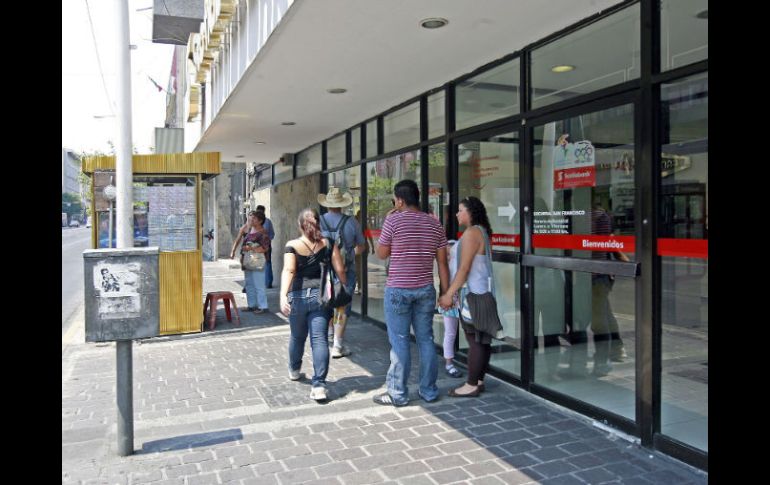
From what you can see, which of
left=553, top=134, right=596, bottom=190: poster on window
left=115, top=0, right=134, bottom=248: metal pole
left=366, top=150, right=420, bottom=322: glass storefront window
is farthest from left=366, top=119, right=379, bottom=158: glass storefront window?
left=553, top=134, right=596, bottom=190: poster on window

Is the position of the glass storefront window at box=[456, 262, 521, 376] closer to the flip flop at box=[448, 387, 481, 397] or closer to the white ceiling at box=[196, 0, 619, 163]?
the flip flop at box=[448, 387, 481, 397]

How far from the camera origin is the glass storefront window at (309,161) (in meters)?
11.5

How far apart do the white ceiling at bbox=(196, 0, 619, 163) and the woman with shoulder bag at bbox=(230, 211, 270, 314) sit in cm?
178

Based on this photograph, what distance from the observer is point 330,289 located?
17.1ft

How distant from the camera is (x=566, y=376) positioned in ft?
17.1

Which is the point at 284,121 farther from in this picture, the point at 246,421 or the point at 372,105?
the point at 246,421

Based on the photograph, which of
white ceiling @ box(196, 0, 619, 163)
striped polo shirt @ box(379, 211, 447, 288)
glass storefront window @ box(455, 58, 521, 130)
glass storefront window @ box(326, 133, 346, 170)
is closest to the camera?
white ceiling @ box(196, 0, 619, 163)

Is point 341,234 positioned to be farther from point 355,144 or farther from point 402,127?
point 355,144

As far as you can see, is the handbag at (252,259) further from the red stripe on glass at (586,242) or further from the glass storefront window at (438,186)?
the red stripe on glass at (586,242)

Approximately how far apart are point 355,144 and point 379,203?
1367 mm

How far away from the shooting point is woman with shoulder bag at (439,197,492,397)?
494cm

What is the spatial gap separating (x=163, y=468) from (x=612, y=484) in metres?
2.76

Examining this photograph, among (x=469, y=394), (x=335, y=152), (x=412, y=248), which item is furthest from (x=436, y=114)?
(x=335, y=152)
